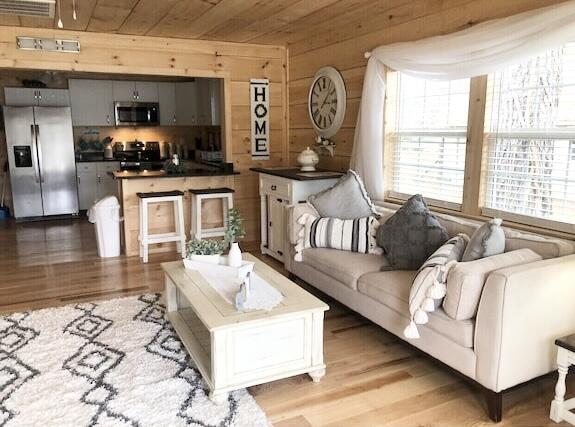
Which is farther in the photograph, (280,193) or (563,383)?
(280,193)

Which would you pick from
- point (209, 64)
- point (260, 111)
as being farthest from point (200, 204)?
point (209, 64)

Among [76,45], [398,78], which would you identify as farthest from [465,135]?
[76,45]

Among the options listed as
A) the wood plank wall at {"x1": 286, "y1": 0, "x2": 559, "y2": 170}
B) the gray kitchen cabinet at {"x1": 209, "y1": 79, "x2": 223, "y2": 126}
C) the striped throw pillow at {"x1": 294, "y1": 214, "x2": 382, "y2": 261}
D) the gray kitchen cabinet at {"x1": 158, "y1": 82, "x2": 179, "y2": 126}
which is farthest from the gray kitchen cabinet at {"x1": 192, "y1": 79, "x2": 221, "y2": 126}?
the striped throw pillow at {"x1": 294, "y1": 214, "x2": 382, "y2": 261}

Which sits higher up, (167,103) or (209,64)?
(209,64)

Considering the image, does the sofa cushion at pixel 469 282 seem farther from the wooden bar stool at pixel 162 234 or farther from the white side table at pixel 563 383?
the wooden bar stool at pixel 162 234

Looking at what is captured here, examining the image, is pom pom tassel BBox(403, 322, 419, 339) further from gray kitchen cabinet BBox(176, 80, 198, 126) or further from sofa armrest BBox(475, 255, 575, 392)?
gray kitchen cabinet BBox(176, 80, 198, 126)

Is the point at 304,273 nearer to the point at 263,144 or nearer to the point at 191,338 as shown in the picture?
the point at 191,338

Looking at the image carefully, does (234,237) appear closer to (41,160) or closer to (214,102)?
(214,102)

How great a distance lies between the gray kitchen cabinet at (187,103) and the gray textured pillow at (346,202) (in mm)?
4294

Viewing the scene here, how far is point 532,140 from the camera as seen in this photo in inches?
114

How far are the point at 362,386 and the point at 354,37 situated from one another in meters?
3.10

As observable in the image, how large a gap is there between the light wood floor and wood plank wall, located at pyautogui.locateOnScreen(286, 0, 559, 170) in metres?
1.92

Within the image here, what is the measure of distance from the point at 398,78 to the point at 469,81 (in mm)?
777

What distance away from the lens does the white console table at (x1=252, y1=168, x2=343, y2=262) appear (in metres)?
4.38
